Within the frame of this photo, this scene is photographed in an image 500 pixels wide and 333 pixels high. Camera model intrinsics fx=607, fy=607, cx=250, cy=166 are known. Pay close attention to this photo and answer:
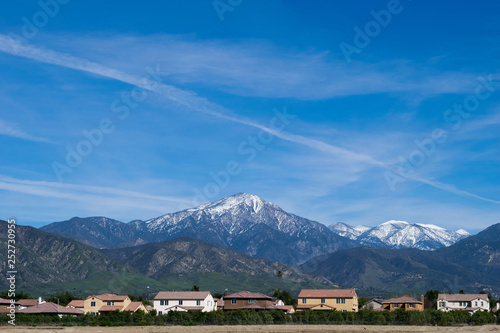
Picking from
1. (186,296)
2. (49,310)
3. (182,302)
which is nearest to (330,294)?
(186,296)

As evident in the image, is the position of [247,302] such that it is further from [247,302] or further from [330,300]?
[330,300]

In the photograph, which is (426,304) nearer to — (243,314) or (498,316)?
(498,316)

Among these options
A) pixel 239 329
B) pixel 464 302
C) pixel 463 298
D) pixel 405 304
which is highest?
pixel 463 298

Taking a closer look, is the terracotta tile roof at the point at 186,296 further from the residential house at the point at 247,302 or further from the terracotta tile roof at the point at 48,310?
the terracotta tile roof at the point at 48,310

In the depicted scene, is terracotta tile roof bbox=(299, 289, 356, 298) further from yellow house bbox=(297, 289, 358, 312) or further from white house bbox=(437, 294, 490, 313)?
white house bbox=(437, 294, 490, 313)

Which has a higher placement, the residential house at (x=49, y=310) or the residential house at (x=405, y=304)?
the residential house at (x=49, y=310)

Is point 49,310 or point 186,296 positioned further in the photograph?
point 186,296

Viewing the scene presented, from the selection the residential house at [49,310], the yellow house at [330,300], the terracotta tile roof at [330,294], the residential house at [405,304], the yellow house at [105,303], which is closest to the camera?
the residential house at [49,310]

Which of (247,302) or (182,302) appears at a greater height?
(182,302)

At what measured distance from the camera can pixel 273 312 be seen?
115 meters

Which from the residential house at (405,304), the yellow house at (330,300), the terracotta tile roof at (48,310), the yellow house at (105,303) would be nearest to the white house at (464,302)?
the residential house at (405,304)

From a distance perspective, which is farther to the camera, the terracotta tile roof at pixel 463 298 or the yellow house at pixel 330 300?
the terracotta tile roof at pixel 463 298

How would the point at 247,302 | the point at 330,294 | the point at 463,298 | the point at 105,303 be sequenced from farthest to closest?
the point at 463,298 → the point at 105,303 → the point at 330,294 → the point at 247,302

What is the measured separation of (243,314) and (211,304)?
110 ft
